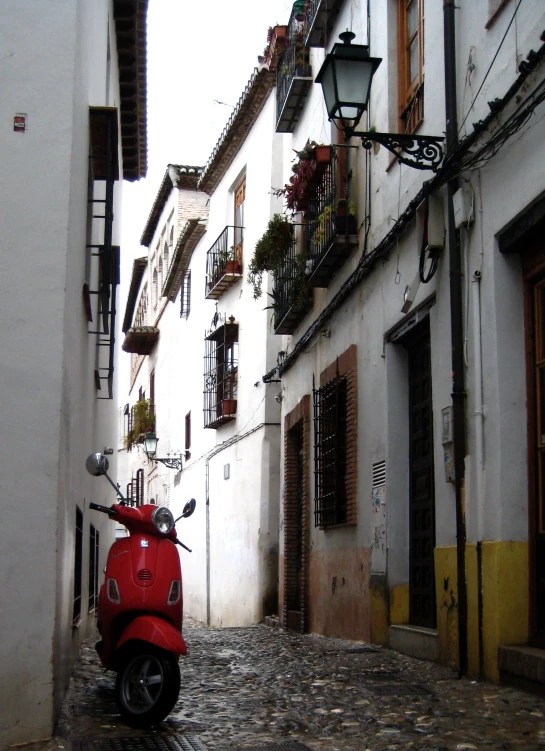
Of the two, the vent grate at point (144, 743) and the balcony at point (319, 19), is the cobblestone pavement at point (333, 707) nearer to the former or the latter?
the vent grate at point (144, 743)

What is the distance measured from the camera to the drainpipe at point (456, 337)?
6741mm

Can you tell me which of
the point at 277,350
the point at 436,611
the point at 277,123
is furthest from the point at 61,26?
the point at 277,350

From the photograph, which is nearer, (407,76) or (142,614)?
(142,614)

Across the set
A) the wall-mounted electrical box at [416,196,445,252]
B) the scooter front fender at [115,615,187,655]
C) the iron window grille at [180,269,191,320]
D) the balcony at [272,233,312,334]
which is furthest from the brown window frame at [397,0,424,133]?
the iron window grille at [180,269,191,320]

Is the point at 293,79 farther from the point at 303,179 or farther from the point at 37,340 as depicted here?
the point at 37,340

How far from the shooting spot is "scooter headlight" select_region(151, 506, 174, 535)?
610cm

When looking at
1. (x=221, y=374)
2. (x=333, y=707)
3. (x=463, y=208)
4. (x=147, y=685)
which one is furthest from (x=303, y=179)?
(x=221, y=374)

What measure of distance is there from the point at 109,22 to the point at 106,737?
798 cm

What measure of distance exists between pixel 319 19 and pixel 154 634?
8.65 m

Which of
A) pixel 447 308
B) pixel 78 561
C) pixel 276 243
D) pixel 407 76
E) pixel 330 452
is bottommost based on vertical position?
pixel 78 561

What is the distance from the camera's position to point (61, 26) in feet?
18.8

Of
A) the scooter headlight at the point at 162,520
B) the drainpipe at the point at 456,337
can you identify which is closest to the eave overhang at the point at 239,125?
the drainpipe at the point at 456,337

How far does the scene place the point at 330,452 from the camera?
1133 cm

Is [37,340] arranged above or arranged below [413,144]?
below
